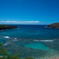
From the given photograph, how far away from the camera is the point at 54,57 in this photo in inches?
520

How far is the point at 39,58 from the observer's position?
12.8 meters

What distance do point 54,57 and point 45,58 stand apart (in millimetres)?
1661

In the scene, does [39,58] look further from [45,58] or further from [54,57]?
[54,57]

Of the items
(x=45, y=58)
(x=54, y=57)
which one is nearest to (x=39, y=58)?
(x=45, y=58)

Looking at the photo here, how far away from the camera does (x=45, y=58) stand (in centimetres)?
1277

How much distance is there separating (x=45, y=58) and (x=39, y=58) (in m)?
0.98

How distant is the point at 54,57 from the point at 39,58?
8.62 ft
